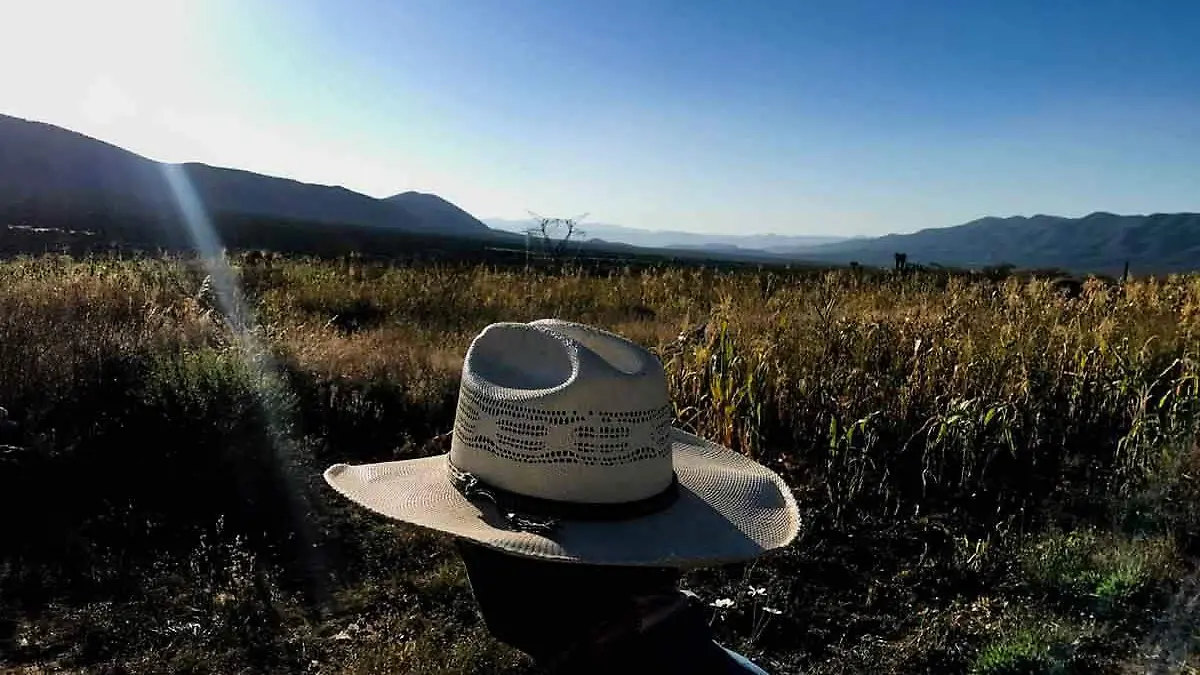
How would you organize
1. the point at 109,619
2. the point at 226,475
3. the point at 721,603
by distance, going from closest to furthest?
the point at 109,619, the point at 721,603, the point at 226,475

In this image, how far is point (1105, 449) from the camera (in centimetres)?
505

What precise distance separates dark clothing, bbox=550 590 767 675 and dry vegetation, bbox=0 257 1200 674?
191 centimetres

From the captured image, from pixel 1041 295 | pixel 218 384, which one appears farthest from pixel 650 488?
pixel 1041 295

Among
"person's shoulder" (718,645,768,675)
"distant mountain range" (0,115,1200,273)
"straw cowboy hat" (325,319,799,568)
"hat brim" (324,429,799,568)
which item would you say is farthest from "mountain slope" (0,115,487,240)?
"person's shoulder" (718,645,768,675)

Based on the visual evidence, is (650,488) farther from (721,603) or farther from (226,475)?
(226,475)

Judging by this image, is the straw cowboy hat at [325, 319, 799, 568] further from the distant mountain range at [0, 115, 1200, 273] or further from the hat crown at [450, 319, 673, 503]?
the distant mountain range at [0, 115, 1200, 273]

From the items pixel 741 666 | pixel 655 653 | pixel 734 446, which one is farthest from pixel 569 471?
pixel 734 446

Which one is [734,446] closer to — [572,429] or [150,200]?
[572,429]

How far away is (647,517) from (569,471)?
0.14 meters

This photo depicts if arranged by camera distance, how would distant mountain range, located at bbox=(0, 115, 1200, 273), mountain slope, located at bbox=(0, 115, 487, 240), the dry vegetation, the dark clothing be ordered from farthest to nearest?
1. mountain slope, located at bbox=(0, 115, 487, 240)
2. distant mountain range, located at bbox=(0, 115, 1200, 273)
3. the dry vegetation
4. the dark clothing

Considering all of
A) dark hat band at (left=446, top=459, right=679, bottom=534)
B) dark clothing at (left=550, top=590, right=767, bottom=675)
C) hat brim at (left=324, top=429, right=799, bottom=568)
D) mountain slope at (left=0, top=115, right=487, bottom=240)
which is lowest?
dark clothing at (left=550, top=590, right=767, bottom=675)

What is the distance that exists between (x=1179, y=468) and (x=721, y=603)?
9.57ft

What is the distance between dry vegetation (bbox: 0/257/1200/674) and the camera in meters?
3.06

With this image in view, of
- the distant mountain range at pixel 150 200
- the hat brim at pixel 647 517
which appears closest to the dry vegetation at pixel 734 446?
the hat brim at pixel 647 517
